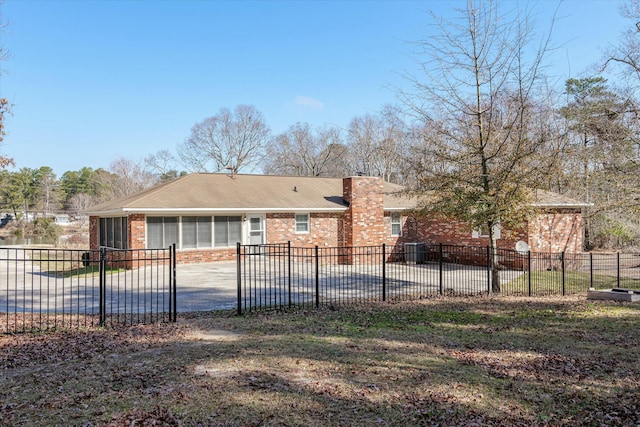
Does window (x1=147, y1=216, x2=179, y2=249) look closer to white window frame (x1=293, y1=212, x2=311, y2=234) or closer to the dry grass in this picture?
white window frame (x1=293, y1=212, x2=311, y2=234)

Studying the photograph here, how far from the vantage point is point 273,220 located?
1992cm

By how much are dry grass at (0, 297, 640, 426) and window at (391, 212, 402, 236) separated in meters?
13.6

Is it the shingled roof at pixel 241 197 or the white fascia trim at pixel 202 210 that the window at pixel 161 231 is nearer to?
the white fascia trim at pixel 202 210

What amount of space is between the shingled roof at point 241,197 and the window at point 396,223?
1.93 ft

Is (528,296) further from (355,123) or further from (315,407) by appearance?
(355,123)

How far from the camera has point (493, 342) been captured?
6828 millimetres

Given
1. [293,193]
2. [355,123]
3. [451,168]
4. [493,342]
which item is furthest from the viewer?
[355,123]

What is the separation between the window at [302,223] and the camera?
806 inches

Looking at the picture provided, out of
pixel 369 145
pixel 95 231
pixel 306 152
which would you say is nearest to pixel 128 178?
pixel 306 152

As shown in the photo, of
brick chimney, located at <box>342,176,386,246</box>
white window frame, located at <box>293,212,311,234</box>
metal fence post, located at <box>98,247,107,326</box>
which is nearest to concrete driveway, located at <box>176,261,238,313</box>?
metal fence post, located at <box>98,247,107,326</box>

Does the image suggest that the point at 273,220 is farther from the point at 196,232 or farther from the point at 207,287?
the point at 207,287

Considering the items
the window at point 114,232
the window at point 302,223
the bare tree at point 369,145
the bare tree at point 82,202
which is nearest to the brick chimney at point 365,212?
the window at point 302,223

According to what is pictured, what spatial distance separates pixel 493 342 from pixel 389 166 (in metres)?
38.6

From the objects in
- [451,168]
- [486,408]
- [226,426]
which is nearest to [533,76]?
[451,168]
